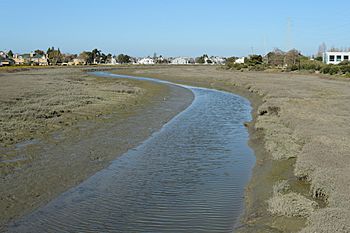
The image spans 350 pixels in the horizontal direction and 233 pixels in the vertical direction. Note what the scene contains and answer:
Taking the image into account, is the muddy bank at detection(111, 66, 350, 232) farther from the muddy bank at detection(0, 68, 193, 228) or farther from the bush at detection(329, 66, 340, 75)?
the bush at detection(329, 66, 340, 75)

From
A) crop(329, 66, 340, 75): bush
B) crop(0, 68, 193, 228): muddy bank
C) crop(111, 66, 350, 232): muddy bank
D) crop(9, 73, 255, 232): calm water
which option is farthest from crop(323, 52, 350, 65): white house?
crop(9, 73, 255, 232): calm water

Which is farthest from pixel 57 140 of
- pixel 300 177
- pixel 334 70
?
pixel 334 70

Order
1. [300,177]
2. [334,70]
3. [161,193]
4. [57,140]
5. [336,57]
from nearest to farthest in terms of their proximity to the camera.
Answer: [161,193]
[300,177]
[57,140]
[334,70]
[336,57]

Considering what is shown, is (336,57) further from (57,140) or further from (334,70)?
(57,140)

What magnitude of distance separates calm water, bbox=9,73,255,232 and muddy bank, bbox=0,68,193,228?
1.75ft

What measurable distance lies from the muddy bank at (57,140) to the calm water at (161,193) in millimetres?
534

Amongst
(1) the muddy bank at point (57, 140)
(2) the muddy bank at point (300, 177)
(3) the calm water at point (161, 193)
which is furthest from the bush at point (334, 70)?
(3) the calm water at point (161, 193)

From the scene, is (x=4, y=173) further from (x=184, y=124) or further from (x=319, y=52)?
(x=319, y=52)

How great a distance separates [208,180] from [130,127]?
9.16 m

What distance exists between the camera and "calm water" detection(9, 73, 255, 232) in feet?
27.6

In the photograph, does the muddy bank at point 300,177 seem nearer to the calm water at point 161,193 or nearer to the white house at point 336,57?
the calm water at point 161,193

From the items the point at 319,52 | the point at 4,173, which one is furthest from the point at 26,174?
the point at 319,52

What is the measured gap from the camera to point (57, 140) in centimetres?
1612

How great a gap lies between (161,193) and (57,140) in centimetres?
714
